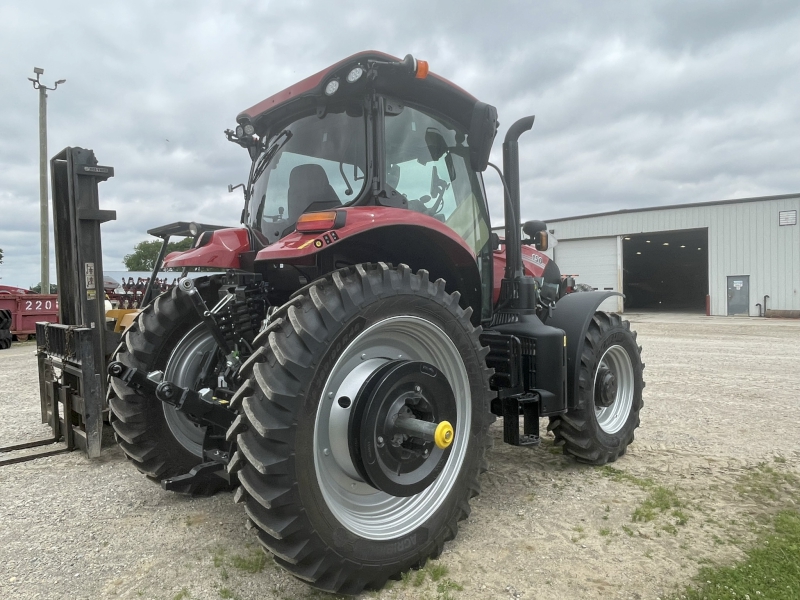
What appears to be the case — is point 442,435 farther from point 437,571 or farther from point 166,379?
point 166,379

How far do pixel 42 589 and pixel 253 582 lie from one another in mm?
902

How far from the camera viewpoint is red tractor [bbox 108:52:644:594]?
7.13 ft

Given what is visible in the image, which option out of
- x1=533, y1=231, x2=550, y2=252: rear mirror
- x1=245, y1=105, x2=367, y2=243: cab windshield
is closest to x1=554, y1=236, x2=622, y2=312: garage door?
x1=533, y1=231, x2=550, y2=252: rear mirror

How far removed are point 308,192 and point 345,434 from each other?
1.40 m

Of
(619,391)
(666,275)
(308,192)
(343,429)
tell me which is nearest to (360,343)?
(343,429)

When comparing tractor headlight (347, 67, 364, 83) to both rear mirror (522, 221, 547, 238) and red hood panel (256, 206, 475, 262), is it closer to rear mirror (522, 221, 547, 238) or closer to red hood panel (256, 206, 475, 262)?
red hood panel (256, 206, 475, 262)

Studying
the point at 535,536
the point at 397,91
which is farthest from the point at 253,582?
the point at 397,91

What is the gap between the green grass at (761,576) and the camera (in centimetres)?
227

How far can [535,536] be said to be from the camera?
2828mm

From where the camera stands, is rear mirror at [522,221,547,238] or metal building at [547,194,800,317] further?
metal building at [547,194,800,317]

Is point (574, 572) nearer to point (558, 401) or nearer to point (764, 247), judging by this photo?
point (558, 401)

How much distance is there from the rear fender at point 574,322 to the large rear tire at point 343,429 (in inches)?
40.5

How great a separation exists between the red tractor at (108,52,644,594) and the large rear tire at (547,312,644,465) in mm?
17

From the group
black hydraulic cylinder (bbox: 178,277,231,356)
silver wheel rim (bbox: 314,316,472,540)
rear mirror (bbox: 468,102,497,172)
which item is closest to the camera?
silver wheel rim (bbox: 314,316,472,540)
